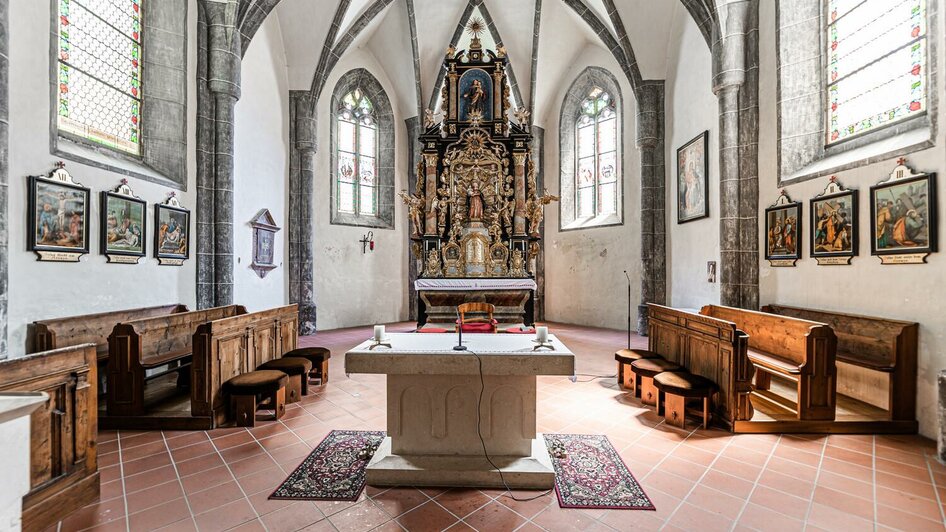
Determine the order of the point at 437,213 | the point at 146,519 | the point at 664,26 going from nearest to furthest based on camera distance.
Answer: the point at 146,519 < the point at 664,26 < the point at 437,213

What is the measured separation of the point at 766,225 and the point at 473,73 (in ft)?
28.0

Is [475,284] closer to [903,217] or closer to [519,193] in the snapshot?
[519,193]

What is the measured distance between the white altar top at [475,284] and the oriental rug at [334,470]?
238 inches

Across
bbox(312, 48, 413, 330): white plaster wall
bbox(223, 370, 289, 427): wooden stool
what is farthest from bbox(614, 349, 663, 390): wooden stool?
bbox(312, 48, 413, 330): white plaster wall

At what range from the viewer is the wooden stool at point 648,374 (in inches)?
204

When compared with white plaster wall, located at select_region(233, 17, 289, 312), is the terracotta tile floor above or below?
below

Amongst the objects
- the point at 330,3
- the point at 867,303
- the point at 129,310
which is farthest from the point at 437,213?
the point at 867,303

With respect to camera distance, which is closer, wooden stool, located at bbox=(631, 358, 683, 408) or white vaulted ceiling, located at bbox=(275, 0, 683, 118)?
wooden stool, located at bbox=(631, 358, 683, 408)

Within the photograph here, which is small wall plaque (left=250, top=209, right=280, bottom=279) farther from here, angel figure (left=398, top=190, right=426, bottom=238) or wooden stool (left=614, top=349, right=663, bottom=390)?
wooden stool (left=614, top=349, right=663, bottom=390)

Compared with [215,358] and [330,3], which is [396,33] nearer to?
[330,3]

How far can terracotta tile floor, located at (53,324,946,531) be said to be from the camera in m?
2.86

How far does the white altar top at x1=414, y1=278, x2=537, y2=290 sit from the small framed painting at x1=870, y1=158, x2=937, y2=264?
6.37 metres

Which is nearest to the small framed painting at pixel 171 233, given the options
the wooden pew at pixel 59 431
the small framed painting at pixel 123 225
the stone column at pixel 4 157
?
the small framed painting at pixel 123 225

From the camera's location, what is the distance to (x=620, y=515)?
9.66 ft
